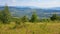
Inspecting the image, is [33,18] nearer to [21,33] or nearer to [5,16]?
[5,16]

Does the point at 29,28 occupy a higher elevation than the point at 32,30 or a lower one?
lower

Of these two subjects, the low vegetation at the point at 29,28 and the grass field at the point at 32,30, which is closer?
the grass field at the point at 32,30

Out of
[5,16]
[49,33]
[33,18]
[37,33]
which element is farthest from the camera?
[33,18]

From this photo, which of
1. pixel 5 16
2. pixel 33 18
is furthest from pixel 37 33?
pixel 33 18

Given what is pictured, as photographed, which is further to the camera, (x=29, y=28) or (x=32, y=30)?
(x=29, y=28)

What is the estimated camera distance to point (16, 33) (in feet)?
25.3

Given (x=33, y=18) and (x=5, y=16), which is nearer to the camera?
(x=5, y=16)

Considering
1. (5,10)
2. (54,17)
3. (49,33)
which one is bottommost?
(54,17)

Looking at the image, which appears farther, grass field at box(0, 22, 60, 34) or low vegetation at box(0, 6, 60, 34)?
low vegetation at box(0, 6, 60, 34)

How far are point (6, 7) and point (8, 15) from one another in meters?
1.73

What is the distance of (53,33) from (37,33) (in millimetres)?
905

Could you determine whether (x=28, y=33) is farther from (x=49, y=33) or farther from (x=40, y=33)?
(x=49, y=33)

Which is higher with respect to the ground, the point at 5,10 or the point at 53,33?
the point at 53,33

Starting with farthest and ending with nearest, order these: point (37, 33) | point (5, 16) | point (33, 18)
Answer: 1. point (33, 18)
2. point (5, 16)
3. point (37, 33)
